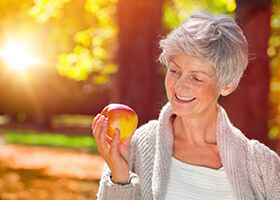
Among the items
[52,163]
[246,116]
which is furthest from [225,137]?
[52,163]

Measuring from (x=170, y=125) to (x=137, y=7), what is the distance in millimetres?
5019

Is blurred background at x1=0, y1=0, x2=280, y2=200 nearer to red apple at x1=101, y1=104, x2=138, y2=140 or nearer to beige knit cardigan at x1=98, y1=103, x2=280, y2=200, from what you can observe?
red apple at x1=101, y1=104, x2=138, y2=140

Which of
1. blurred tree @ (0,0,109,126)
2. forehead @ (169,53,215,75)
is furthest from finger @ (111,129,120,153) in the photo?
blurred tree @ (0,0,109,126)

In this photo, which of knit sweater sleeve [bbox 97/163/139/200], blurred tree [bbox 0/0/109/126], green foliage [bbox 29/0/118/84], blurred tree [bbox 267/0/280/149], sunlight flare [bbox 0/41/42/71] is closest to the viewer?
knit sweater sleeve [bbox 97/163/139/200]

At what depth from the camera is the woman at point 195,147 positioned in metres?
2.41

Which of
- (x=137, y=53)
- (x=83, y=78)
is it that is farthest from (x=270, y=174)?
(x=83, y=78)

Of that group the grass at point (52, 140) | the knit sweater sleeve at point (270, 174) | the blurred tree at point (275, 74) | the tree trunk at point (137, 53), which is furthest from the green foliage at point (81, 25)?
the knit sweater sleeve at point (270, 174)

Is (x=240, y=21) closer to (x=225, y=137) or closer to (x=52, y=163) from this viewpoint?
(x=225, y=137)

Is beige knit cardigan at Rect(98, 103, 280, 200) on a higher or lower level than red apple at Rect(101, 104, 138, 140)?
lower

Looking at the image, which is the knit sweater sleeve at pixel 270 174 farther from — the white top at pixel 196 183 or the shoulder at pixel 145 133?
the shoulder at pixel 145 133

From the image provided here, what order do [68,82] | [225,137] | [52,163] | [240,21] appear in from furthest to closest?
[68,82], [52,163], [240,21], [225,137]

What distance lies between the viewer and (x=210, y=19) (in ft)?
8.05

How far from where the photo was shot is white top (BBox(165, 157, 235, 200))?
2480 mm

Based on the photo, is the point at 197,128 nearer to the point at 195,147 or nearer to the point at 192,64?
the point at 195,147
